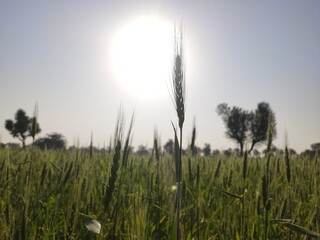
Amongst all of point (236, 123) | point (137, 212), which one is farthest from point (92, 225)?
point (236, 123)

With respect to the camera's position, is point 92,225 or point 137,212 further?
point 137,212

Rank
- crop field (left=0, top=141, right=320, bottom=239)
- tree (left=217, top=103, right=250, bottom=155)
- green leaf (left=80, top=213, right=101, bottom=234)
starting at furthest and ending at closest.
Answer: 1. tree (left=217, top=103, right=250, bottom=155)
2. crop field (left=0, top=141, right=320, bottom=239)
3. green leaf (left=80, top=213, right=101, bottom=234)

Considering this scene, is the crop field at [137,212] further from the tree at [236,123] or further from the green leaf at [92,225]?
the tree at [236,123]

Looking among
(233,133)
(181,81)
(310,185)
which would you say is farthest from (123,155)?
(233,133)

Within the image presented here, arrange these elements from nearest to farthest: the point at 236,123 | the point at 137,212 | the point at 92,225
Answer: the point at 92,225 < the point at 137,212 < the point at 236,123

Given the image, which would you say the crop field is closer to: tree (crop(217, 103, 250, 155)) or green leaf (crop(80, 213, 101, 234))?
green leaf (crop(80, 213, 101, 234))

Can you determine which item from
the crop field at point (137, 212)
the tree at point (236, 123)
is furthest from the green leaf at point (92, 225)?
the tree at point (236, 123)

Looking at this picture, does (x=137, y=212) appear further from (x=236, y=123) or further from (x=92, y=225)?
(x=236, y=123)

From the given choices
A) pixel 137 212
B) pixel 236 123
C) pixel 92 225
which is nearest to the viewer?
pixel 92 225

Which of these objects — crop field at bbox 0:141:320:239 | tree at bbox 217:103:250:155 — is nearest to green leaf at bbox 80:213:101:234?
crop field at bbox 0:141:320:239

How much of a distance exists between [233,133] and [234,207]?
7103 cm

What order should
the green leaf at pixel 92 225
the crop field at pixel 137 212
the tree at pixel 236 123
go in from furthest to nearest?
1. the tree at pixel 236 123
2. the crop field at pixel 137 212
3. the green leaf at pixel 92 225

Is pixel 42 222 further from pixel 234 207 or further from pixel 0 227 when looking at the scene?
pixel 234 207

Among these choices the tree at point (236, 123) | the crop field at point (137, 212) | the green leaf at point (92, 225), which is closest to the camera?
the green leaf at point (92, 225)
